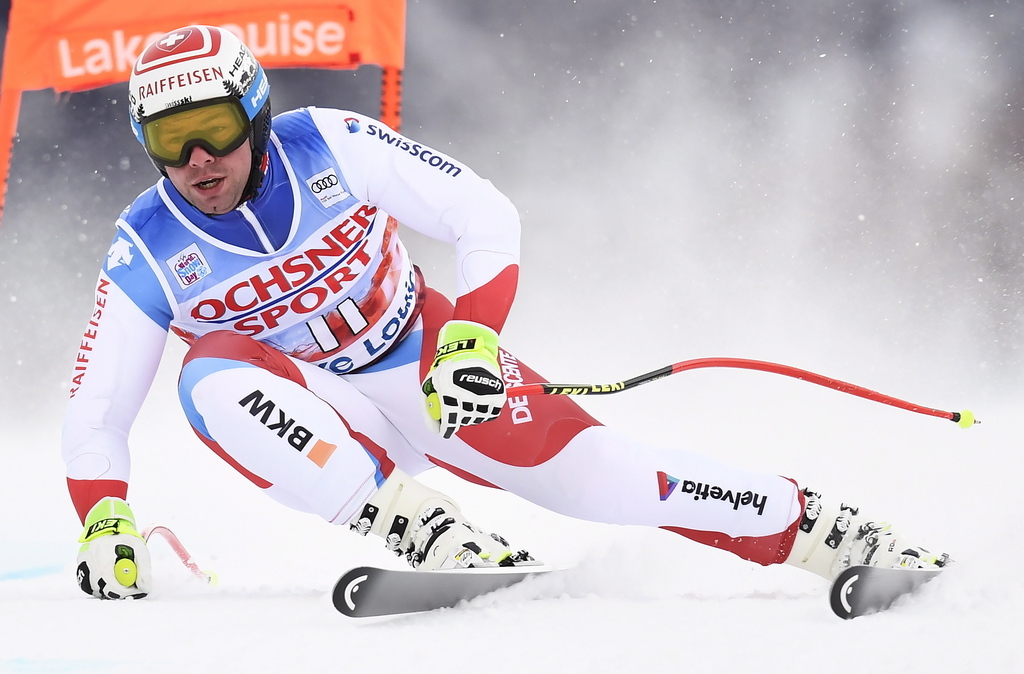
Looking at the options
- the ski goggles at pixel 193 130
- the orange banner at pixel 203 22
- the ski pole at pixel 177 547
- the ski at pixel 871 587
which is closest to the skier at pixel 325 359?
the ski goggles at pixel 193 130

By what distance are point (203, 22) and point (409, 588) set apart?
9.56 feet

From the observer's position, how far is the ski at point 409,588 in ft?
5.37

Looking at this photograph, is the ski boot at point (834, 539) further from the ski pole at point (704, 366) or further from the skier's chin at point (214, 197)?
the skier's chin at point (214, 197)

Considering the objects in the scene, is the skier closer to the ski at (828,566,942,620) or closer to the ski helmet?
the ski helmet

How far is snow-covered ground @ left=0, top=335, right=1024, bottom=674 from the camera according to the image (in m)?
1.39

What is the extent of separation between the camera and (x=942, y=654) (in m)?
1.32

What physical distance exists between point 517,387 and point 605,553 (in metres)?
0.44

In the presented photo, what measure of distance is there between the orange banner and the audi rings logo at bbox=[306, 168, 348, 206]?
165cm

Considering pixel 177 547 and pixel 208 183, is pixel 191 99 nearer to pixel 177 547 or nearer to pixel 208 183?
pixel 208 183

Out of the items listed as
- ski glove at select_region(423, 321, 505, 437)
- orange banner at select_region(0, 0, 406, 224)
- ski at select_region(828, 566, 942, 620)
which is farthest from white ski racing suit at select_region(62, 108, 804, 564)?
Answer: orange banner at select_region(0, 0, 406, 224)

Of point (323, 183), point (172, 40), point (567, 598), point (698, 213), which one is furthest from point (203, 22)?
point (567, 598)

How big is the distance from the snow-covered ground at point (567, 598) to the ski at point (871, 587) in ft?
0.13

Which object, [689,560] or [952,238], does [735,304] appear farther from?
[689,560]

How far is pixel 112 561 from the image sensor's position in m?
1.93
